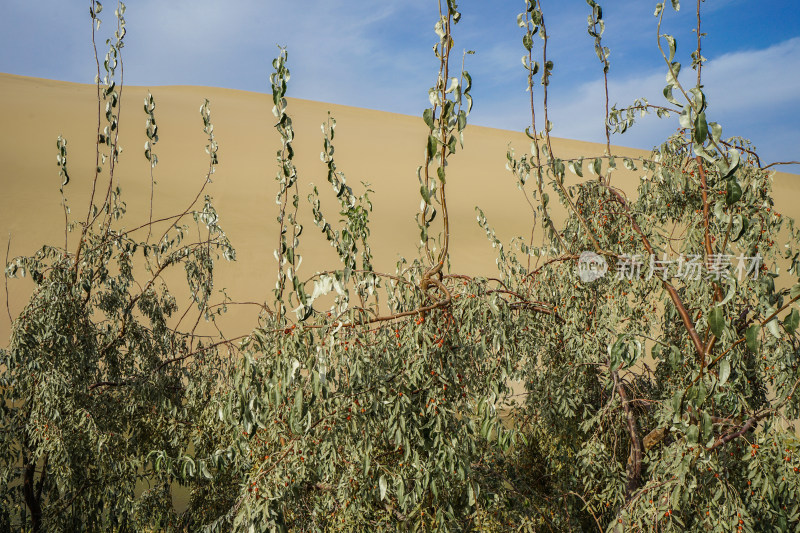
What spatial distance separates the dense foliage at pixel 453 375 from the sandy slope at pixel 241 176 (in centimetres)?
865

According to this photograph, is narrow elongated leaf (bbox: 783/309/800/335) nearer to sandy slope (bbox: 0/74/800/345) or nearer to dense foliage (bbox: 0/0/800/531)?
dense foliage (bbox: 0/0/800/531)

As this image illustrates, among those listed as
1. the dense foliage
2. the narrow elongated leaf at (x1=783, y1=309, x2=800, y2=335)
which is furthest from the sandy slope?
the narrow elongated leaf at (x1=783, y1=309, x2=800, y2=335)

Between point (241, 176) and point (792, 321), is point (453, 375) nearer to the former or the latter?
point (792, 321)

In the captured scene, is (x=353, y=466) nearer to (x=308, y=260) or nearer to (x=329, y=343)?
(x=329, y=343)

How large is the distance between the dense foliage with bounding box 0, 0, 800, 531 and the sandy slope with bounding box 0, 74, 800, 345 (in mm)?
8653

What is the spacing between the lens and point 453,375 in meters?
2.68

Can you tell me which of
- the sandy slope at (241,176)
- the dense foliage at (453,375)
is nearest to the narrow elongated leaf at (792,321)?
the dense foliage at (453,375)

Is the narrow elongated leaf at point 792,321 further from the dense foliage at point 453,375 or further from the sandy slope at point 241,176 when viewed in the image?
the sandy slope at point 241,176

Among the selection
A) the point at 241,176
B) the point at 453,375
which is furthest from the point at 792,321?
the point at 241,176

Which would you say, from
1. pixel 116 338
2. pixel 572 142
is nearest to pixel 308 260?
pixel 116 338

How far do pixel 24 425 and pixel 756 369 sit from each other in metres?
4.63

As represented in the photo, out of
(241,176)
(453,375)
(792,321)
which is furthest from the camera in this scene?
(241,176)

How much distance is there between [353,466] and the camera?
112 inches

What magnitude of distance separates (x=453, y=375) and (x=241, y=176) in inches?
840
